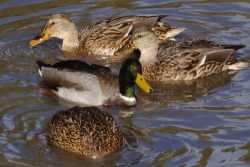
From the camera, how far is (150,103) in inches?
481

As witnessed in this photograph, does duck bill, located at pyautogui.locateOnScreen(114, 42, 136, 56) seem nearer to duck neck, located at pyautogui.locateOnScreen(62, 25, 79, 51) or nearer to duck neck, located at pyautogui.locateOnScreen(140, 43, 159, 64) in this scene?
duck neck, located at pyautogui.locateOnScreen(140, 43, 159, 64)

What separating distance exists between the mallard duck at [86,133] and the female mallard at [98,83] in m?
1.60

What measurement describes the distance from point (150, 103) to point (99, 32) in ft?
9.64

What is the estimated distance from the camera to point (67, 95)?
490 inches

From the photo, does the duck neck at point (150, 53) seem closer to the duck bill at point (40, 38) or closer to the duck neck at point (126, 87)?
the duck neck at point (126, 87)

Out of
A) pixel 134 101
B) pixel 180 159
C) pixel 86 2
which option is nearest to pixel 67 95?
pixel 134 101

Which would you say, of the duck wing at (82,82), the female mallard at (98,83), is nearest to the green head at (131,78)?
the female mallard at (98,83)

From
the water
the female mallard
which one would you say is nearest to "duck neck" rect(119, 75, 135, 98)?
the female mallard

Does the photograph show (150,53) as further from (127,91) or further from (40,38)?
(40,38)

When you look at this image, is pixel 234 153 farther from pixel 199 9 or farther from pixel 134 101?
pixel 199 9

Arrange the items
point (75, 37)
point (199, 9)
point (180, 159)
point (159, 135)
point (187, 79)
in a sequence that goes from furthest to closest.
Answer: point (199, 9)
point (75, 37)
point (187, 79)
point (159, 135)
point (180, 159)

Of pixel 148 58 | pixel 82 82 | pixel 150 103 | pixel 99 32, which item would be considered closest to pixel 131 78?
pixel 150 103

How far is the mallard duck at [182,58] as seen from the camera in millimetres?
13312

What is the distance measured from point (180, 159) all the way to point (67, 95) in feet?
9.48
